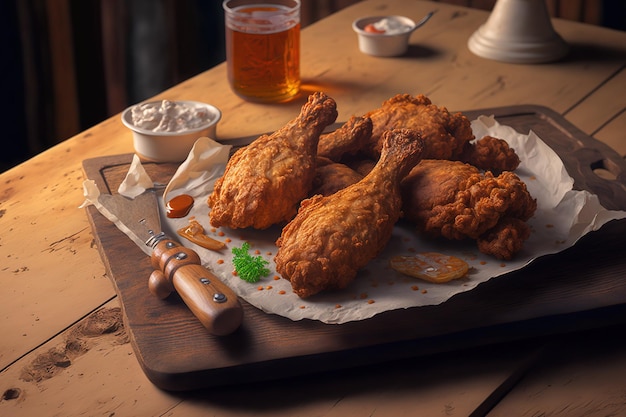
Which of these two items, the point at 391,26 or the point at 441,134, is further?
the point at 391,26

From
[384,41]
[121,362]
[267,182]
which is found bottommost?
[384,41]

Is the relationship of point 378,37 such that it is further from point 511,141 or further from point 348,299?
point 348,299

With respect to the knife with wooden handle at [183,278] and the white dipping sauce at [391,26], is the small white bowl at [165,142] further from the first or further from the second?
the white dipping sauce at [391,26]

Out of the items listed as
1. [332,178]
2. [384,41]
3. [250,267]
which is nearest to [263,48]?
[384,41]

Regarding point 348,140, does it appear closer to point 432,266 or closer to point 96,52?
point 432,266

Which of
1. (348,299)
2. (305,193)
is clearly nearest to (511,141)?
(305,193)

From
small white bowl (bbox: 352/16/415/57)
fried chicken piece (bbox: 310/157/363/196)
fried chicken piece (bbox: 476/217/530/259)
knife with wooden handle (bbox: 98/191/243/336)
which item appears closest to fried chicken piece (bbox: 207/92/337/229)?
fried chicken piece (bbox: 310/157/363/196)
